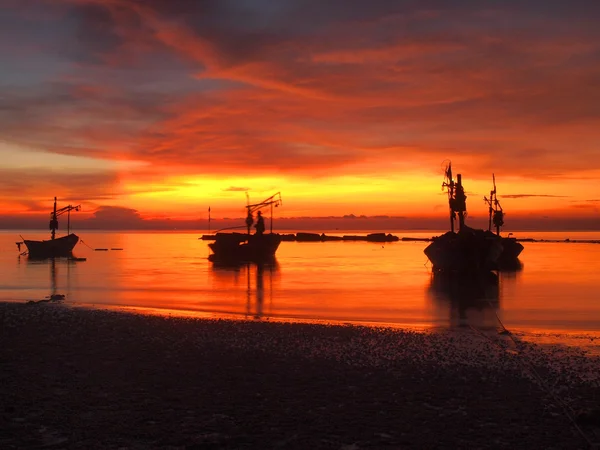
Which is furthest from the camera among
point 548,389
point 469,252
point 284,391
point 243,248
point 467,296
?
point 243,248

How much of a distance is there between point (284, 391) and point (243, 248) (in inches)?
3125

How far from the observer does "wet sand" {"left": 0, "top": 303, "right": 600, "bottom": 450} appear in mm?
9281

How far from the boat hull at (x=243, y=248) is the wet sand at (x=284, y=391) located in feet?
227

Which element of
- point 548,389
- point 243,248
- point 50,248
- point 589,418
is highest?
point 50,248

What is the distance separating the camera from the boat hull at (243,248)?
89.1 m

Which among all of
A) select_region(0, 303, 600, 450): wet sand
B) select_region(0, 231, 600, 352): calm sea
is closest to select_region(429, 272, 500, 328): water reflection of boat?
select_region(0, 231, 600, 352): calm sea

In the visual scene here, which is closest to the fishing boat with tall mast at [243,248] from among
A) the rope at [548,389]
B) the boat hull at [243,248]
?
the boat hull at [243,248]

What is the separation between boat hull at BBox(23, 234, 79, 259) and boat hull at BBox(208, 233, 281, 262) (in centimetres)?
2533

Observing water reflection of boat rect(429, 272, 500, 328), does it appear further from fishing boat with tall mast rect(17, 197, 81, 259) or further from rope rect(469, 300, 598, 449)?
fishing boat with tall mast rect(17, 197, 81, 259)

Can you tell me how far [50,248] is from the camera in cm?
9112

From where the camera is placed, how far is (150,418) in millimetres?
10125

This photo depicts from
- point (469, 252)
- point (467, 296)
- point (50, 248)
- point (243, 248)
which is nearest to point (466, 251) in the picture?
point (469, 252)

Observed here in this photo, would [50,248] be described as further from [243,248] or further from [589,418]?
[589,418]

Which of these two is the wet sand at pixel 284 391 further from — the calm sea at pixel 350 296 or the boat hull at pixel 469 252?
the boat hull at pixel 469 252
